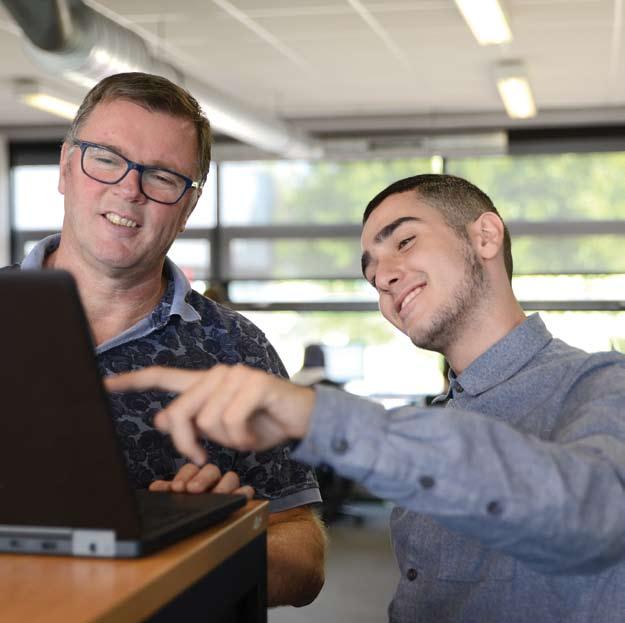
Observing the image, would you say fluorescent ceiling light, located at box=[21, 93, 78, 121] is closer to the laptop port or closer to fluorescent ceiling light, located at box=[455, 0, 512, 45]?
fluorescent ceiling light, located at box=[455, 0, 512, 45]

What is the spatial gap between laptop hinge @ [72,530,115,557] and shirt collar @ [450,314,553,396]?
886 mm

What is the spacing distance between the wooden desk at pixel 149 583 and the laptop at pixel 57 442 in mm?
19

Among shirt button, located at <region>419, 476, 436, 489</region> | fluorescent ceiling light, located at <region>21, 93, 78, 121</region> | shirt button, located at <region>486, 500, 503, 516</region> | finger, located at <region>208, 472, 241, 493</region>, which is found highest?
fluorescent ceiling light, located at <region>21, 93, 78, 121</region>

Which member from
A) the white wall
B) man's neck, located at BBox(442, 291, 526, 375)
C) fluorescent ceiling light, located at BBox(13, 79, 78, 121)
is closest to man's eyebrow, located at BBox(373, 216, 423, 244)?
man's neck, located at BBox(442, 291, 526, 375)

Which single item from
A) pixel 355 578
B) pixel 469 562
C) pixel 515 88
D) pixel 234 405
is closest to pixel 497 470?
pixel 234 405

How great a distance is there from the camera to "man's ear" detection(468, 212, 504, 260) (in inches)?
68.2

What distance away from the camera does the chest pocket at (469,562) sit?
143 centimetres

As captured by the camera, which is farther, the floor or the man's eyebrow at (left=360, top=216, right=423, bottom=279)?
the floor

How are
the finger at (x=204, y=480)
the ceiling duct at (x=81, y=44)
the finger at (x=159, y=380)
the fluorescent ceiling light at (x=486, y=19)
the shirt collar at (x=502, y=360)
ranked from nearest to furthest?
the finger at (x=159, y=380), the finger at (x=204, y=480), the shirt collar at (x=502, y=360), the ceiling duct at (x=81, y=44), the fluorescent ceiling light at (x=486, y=19)

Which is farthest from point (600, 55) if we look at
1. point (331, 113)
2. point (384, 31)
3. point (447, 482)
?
point (447, 482)

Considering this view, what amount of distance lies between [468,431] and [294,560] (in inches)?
28.0

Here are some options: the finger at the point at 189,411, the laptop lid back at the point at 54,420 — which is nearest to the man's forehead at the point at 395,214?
the finger at the point at 189,411

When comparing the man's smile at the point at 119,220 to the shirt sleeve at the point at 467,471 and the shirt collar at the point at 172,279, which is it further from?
the shirt sleeve at the point at 467,471

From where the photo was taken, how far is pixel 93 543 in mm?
862
